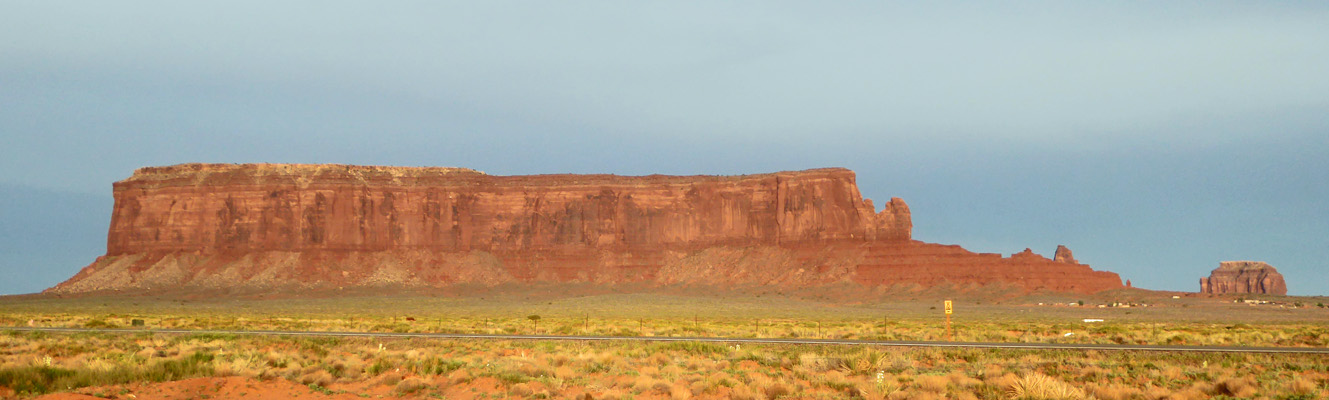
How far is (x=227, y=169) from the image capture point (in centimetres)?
13325

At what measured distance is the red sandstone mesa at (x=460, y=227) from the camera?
4727 inches

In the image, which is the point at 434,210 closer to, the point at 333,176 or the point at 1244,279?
the point at 333,176

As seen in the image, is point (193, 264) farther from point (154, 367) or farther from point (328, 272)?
point (154, 367)

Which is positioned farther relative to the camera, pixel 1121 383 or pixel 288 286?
pixel 288 286

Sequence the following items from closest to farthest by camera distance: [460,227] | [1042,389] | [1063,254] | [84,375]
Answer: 1. [1042,389]
2. [84,375]
3. [460,227]
4. [1063,254]

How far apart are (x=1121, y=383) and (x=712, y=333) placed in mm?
20090

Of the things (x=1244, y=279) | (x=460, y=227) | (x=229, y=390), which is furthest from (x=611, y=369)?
(x=1244, y=279)

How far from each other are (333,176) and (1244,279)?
13036 centimetres

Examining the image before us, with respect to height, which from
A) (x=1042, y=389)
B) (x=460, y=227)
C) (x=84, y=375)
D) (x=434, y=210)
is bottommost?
(x=84, y=375)

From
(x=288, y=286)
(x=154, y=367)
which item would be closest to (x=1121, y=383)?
(x=154, y=367)

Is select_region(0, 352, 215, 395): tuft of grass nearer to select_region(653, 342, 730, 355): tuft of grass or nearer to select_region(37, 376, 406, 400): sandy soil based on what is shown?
select_region(37, 376, 406, 400): sandy soil

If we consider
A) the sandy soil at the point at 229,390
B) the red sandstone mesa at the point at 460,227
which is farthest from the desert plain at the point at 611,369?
the red sandstone mesa at the point at 460,227

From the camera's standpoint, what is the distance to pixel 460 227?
13088cm

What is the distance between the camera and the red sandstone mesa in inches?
4727
